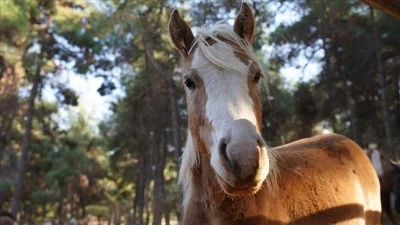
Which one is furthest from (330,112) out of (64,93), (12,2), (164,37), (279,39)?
(12,2)

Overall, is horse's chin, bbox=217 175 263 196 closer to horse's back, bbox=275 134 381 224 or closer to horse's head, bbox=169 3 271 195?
horse's head, bbox=169 3 271 195

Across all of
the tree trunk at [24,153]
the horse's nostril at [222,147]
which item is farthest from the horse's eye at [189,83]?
the tree trunk at [24,153]

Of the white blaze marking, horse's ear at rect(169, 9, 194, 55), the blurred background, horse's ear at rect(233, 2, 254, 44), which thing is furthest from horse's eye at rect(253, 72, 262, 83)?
the blurred background

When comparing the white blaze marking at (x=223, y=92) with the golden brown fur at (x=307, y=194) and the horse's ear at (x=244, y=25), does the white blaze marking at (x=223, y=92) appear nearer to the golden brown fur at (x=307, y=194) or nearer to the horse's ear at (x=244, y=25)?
the horse's ear at (x=244, y=25)

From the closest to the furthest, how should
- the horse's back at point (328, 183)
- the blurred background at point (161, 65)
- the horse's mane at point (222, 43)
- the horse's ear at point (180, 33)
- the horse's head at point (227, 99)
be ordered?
the horse's head at point (227, 99), the horse's mane at point (222, 43), the horse's ear at point (180, 33), the horse's back at point (328, 183), the blurred background at point (161, 65)

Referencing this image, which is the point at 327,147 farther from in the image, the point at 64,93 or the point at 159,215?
the point at 64,93

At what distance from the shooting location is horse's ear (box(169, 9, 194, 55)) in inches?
122

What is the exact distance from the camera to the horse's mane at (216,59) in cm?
274

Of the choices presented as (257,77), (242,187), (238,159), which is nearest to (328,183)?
(257,77)

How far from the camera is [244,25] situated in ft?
10.3

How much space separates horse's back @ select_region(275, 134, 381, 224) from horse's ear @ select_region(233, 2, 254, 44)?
3.57ft

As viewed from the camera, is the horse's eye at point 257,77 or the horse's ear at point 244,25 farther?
the horse's ear at point 244,25

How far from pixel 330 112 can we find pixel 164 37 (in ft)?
34.3

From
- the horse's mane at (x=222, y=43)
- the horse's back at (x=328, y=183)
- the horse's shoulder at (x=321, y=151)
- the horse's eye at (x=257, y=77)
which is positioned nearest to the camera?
the horse's mane at (x=222, y=43)
